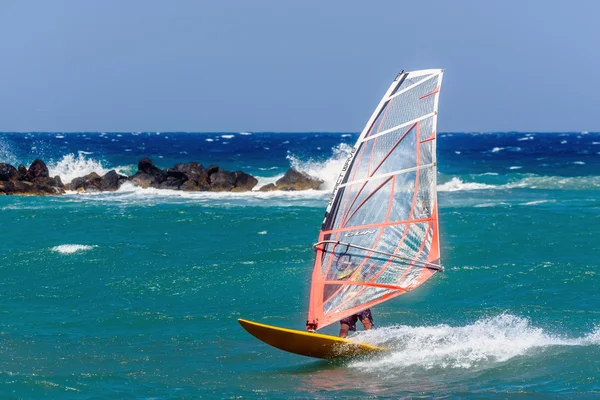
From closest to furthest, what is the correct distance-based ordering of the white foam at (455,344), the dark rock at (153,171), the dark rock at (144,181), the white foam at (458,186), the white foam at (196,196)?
the white foam at (455,344) < the white foam at (196,196) < the dark rock at (144,181) < the white foam at (458,186) < the dark rock at (153,171)

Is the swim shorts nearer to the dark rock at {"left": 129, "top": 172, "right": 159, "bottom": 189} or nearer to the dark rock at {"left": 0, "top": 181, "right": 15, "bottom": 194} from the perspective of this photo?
the dark rock at {"left": 0, "top": 181, "right": 15, "bottom": 194}

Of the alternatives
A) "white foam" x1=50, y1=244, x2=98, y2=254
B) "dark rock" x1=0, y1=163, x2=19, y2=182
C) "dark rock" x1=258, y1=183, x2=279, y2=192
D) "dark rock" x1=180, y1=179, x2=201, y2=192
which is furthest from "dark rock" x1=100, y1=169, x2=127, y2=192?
"white foam" x1=50, y1=244, x2=98, y2=254

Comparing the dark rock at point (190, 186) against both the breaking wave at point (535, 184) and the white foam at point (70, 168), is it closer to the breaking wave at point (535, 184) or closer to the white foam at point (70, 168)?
the white foam at point (70, 168)

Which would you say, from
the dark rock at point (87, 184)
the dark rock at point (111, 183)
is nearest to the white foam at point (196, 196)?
the dark rock at point (111, 183)

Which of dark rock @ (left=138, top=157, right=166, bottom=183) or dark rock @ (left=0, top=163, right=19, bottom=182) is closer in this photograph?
dark rock @ (left=0, top=163, right=19, bottom=182)

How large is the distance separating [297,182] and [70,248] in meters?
19.3

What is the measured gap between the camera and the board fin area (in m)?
11.8

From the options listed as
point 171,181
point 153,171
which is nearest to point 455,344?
point 171,181

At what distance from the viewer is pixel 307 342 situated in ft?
39.1

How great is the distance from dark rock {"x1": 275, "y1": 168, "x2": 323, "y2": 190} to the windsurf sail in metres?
28.4

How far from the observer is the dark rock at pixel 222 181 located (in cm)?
4106

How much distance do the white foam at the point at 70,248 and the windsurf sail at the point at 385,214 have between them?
12.0 meters

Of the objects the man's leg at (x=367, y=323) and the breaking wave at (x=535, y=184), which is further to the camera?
the breaking wave at (x=535, y=184)

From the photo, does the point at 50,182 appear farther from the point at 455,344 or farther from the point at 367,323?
the point at 455,344
